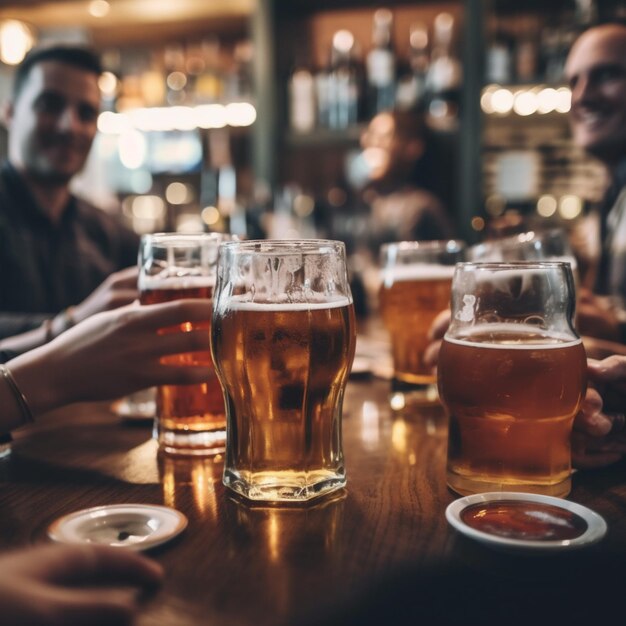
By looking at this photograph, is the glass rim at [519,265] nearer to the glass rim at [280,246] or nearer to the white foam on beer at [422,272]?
the glass rim at [280,246]

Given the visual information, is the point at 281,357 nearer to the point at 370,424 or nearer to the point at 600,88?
the point at 370,424

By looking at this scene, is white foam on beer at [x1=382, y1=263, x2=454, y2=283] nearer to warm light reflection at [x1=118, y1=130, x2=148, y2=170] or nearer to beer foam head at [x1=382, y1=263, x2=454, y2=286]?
beer foam head at [x1=382, y1=263, x2=454, y2=286]

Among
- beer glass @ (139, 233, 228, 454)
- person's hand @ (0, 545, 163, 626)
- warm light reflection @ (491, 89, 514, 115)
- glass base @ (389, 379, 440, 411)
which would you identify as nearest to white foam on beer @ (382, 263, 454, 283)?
glass base @ (389, 379, 440, 411)

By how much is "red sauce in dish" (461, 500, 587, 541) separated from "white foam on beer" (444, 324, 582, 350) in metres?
0.18

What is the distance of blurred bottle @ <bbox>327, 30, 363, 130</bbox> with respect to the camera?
4.34m

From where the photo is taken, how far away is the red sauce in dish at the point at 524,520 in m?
0.64

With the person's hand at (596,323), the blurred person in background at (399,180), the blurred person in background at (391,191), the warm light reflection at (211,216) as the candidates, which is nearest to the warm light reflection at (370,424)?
the person's hand at (596,323)

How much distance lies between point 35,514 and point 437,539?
0.42 meters

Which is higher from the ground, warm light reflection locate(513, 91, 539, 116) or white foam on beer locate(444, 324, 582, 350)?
warm light reflection locate(513, 91, 539, 116)

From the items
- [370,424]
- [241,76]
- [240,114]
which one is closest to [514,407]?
[370,424]

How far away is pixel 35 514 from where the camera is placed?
28.9 inches

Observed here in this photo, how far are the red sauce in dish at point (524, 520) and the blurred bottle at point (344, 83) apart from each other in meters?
3.84

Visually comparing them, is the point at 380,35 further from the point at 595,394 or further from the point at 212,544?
the point at 212,544

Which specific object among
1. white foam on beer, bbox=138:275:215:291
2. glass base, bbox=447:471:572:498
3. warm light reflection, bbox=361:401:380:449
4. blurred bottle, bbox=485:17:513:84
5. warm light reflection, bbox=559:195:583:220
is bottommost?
warm light reflection, bbox=361:401:380:449
